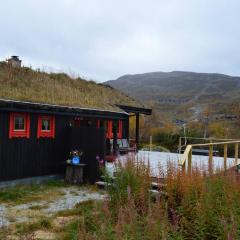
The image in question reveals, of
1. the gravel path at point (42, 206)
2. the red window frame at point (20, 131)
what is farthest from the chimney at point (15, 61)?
the gravel path at point (42, 206)

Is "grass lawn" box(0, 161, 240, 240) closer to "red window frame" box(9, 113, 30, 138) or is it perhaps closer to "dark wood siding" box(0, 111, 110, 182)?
"dark wood siding" box(0, 111, 110, 182)

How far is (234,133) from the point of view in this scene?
39281 mm

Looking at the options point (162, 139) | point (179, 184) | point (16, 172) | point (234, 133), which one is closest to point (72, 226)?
point (179, 184)

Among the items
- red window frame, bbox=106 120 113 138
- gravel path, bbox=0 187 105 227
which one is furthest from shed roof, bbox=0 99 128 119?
gravel path, bbox=0 187 105 227

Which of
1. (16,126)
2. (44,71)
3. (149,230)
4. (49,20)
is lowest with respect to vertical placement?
(149,230)

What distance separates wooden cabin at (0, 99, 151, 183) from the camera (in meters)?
12.0

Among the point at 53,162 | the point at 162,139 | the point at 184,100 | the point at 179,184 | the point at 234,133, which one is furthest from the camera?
the point at 184,100

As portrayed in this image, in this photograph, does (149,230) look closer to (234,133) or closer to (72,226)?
(72,226)

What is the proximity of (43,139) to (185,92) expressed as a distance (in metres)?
108

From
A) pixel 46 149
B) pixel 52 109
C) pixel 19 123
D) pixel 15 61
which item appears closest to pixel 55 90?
pixel 15 61

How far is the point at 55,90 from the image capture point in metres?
15.5

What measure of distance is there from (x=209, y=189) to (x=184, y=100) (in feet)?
312

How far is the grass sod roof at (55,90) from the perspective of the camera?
13.5 m

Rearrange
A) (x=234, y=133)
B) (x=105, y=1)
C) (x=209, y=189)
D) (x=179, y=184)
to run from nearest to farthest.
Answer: (x=209, y=189) < (x=179, y=184) < (x=105, y=1) < (x=234, y=133)
